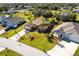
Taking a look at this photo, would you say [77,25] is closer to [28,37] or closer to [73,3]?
[73,3]

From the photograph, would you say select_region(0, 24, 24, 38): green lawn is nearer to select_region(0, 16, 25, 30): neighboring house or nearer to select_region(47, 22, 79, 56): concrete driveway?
select_region(0, 16, 25, 30): neighboring house

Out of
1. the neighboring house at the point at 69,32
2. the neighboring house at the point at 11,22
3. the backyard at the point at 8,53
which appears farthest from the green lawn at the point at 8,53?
the neighboring house at the point at 69,32

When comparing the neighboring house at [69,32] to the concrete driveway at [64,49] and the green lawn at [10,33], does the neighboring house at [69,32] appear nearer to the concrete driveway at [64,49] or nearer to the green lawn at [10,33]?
the concrete driveway at [64,49]

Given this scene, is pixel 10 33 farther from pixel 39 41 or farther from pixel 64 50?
pixel 64 50

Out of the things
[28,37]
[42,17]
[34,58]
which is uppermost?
[42,17]

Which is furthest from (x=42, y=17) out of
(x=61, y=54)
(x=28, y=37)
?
(x=61, y=54)

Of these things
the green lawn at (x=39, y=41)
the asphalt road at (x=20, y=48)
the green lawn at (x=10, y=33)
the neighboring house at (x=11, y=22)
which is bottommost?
the asphalt road at (x=20, y=48)
